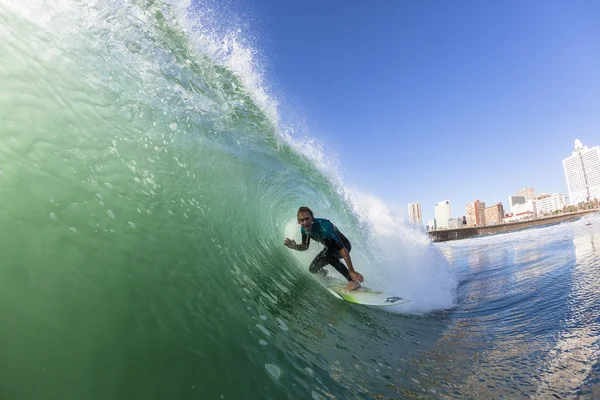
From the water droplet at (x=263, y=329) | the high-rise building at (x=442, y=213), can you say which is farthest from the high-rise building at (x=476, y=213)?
the water droplet at (x=263, y=329)

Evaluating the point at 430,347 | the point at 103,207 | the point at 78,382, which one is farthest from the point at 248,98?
the point at 78,382

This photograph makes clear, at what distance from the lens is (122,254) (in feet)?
10.7

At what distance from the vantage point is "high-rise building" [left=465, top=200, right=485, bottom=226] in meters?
146

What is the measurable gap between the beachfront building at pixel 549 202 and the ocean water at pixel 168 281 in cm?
19003

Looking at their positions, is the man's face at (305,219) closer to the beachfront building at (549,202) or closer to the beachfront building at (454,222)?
the beachfront building at (454,222)

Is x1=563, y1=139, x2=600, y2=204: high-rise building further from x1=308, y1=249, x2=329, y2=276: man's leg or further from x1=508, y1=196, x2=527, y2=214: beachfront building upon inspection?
x1=308, y1=249, x2=329, y2=276: man's leg

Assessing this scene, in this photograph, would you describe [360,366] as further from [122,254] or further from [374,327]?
[122,254]

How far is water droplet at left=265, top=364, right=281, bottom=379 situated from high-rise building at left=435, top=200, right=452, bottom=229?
658ft

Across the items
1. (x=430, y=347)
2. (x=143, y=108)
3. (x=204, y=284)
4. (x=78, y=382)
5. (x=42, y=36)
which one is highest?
(x=42, y=36)

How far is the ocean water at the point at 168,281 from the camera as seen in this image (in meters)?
2.24

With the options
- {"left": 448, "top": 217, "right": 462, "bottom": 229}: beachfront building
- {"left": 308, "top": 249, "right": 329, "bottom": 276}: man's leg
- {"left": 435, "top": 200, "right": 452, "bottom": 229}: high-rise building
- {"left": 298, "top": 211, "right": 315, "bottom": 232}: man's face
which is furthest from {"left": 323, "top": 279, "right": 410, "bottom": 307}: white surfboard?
{"left": 435, "top": 200, "right": 452, "bottom": 229}: high-rise building

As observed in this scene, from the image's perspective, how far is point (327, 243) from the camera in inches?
251

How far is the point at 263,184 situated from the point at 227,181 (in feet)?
6.11

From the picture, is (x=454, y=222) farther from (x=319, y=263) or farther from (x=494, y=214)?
(x=319, y=263)
